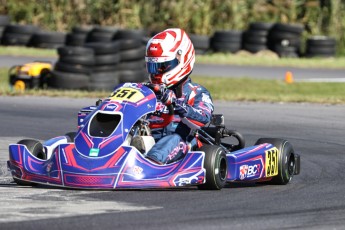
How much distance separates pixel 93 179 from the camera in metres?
6.97

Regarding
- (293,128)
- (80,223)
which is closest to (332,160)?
(293,128)

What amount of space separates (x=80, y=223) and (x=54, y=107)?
29.1 ft

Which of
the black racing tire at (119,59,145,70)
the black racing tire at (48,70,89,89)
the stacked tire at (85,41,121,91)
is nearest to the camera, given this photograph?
the black racing tire at (48,70,89,89)

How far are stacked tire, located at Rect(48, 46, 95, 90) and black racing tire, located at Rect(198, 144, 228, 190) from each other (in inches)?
383

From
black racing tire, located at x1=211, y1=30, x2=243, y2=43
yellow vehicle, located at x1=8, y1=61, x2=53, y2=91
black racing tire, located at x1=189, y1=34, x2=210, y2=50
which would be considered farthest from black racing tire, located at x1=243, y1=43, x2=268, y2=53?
yellow vehicle, located at x1=8, y1=61, x2=53, y2=91

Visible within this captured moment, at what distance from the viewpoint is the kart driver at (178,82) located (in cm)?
775

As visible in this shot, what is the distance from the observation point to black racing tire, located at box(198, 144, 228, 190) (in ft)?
23.5

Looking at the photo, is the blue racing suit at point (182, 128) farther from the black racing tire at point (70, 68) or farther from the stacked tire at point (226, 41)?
the stacked tire at point (226, 41)

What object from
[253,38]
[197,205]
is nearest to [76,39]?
[253,38]

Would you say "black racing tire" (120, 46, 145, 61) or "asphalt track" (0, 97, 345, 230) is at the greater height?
"asphalt track" (0, 97, 345, 230)

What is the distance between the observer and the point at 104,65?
17656 millimetres

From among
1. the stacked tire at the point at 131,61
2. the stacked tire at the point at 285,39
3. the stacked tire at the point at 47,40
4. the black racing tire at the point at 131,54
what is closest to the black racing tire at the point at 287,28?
the stacked tire at the point at 285,39

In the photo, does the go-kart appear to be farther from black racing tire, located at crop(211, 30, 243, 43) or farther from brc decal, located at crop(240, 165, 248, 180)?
black racing tire, located at crop(211, 30, 243, 43)

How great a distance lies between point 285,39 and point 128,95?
59.5 feet
